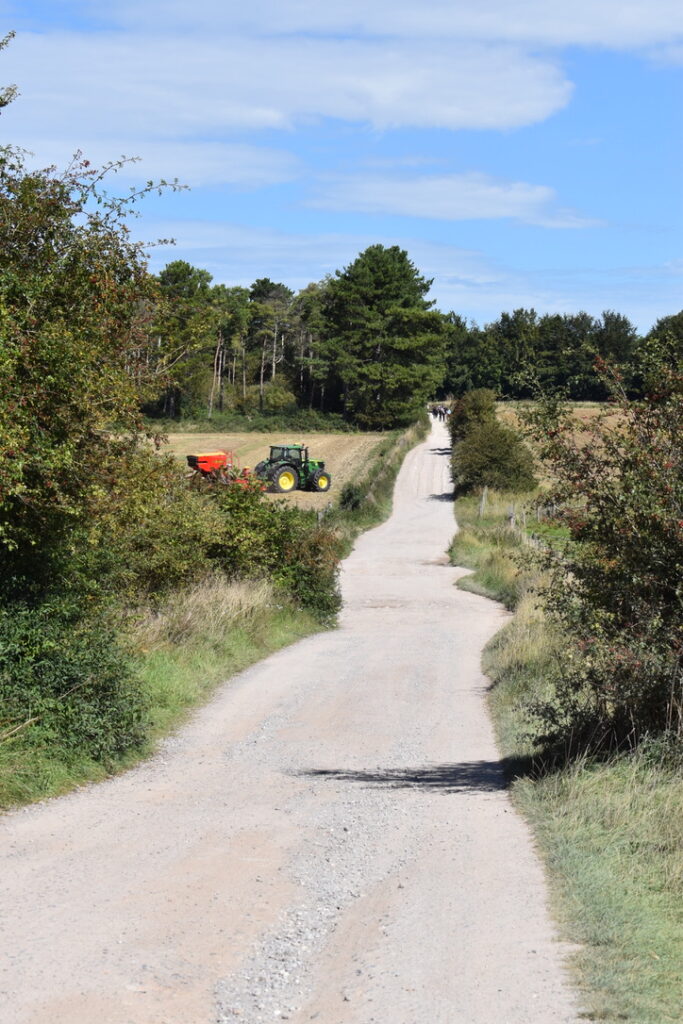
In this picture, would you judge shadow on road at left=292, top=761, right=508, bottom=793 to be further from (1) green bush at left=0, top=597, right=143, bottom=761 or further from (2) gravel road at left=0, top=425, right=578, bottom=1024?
(1) green bush at left=0, top=597, right=143, bottom=761

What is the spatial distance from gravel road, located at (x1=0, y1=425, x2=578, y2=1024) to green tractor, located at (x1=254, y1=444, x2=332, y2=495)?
38273 mm

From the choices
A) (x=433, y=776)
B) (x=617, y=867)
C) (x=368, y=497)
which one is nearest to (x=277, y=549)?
(x=433, y=776)

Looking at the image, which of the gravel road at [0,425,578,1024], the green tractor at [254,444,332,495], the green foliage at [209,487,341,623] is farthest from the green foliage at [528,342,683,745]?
the green tractor at [254,444,332,495]

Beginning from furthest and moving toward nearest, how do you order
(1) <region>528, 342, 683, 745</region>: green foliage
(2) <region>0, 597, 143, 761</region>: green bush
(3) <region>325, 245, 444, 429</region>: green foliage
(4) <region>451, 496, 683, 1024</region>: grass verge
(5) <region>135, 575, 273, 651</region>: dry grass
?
(3) <region>325, 245, 444, 429</region>: green foliage < (5) <region>135, 575, 273, 651</region>: dry grass < (2) <region>0, 597, 143, 761</region>: green bush < (1) <region>528, 342, 683, 745</region>: green foliage < (4) <region>451, 496, 683, 1024</region>: grass verge

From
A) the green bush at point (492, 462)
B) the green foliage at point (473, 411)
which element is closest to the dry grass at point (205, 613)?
the green bush at point (492, 462)

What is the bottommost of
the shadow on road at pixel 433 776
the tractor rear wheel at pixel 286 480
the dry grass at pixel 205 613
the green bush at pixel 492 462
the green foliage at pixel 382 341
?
the shadow on road at pixel 433 776

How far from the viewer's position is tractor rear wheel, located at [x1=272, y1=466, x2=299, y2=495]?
51875 mm

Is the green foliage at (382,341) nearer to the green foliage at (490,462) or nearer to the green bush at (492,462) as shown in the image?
the green foliage at (490,462)

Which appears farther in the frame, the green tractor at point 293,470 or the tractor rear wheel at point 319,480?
the tractor rear wheel at point 319,480

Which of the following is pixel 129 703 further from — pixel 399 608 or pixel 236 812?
pixel 399 608

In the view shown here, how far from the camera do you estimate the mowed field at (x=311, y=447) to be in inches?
2378

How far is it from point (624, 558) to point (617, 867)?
3.01m

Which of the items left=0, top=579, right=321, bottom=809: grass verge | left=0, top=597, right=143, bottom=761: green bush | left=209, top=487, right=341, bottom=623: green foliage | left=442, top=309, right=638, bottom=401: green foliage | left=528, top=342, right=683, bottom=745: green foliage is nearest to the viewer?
left=528, top=342, right=683, bottom=745: green foliage

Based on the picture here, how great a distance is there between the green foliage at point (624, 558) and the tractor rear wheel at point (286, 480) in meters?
41.9
